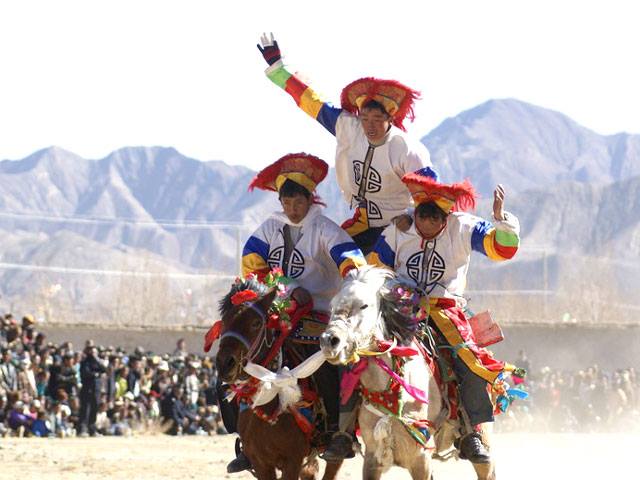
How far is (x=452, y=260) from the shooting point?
417 inches

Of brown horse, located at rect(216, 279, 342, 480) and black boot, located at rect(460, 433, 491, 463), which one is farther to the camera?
black boot, located at rect(460, 433, 491, 463)

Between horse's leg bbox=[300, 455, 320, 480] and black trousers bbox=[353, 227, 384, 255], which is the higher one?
black trousers bbox=[353, 227, 384, 255]

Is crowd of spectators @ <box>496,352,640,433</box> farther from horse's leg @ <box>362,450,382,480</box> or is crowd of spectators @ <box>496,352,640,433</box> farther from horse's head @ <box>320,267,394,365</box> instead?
horse's head @ <box>320,267,394,365</box>

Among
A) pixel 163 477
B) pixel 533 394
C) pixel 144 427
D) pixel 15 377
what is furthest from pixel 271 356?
pixel 533 394

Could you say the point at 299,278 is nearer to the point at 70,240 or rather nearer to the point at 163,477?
the point at 163,477

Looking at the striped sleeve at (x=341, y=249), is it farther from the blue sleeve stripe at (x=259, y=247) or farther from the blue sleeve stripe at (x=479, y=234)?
the blue sleeve stripe at (x=479, y=234)

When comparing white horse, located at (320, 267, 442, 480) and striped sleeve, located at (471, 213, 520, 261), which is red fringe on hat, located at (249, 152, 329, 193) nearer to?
striped sleeve, located at (471, 213, 520, 261)

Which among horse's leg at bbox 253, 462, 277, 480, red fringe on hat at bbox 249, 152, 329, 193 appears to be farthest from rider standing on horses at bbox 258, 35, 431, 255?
horse's leg at bbox 253, 462, 277, 480

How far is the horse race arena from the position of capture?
56.9ft

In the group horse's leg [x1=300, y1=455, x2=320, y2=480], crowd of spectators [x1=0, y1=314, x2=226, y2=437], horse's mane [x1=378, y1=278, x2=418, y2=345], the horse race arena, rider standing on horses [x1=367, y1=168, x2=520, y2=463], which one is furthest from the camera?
crowd of spectators [x1=0, y1=314, x2=226, y2=437]

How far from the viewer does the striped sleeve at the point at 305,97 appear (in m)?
11.7

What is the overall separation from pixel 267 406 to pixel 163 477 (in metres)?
7.02

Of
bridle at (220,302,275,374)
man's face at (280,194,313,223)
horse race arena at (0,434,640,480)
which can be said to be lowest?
horse race arena at (0,434,640,480)

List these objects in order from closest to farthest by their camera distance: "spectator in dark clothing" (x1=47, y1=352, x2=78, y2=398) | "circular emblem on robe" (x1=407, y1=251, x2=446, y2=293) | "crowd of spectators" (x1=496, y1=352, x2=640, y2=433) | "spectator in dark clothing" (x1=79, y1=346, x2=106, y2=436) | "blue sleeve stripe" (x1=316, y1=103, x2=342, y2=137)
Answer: "circular emblem on robe" (x1=407, y1=251, x2=446, y2=293) < "blue sleeve stripe" (x1=316, y1=103, x2=342, y2=137) < "spectator in dark clothing" (x1=79, y1=346, x2=106, y2=436) < "spectator in dark clothing" (x1=47, y1=352, x2=78, y2=398) < "crowd of spectators" (x1=496, y1=352, x2=640, y2=433)
